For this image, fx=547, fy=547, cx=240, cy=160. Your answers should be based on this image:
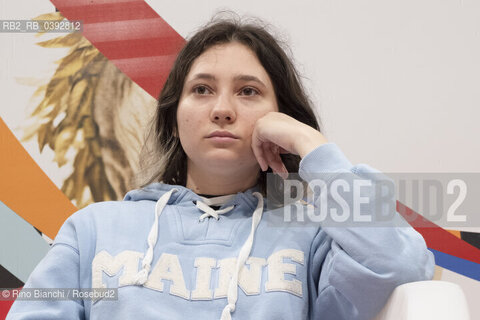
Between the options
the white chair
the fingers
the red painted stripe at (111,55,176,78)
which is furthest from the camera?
the red painted stripe at (111,55,176,78)

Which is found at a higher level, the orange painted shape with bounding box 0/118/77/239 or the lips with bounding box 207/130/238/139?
the lips with bounding box 207/130/238/139

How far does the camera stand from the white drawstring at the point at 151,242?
89cm

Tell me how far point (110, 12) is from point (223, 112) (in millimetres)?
691

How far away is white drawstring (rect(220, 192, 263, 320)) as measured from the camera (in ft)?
2.85

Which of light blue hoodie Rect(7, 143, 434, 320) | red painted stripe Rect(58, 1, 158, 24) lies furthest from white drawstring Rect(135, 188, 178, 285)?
red painted stripe Rect(58, 1, 158, 24)

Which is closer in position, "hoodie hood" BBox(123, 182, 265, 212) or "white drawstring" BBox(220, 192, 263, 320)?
"white drawstring" BBox(220, 192, 263, 320)

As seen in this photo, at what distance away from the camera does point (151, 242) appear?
0.95 metres

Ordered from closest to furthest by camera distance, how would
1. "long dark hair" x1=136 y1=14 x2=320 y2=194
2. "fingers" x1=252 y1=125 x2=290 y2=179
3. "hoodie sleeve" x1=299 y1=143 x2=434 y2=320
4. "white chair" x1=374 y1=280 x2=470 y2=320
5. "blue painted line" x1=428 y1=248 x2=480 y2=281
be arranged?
"white chair" x1=374 y1=280 x2=470 y2=320 → "hoodie sleeve" x1=299 y1=143 x2=434 y2=320 → "fingers" x1=252 y1=125 x2=290 y2=179 → "long dark hair" x1=136 y1=14 x2=320 y2=194 → "blue painted line" x1=428 y1=248 x2=480 y2=281

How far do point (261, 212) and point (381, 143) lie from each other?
0.51 m

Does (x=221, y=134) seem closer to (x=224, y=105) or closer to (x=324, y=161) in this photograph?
(x=224, y=105)

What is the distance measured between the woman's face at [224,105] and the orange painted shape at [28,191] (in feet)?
1.69

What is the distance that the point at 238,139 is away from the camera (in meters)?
1.00

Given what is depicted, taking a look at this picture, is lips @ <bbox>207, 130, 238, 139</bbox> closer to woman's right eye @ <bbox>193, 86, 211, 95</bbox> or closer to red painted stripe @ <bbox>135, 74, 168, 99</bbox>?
woman's right eye @ <bbox>193, 86, 211, 95</bbox>

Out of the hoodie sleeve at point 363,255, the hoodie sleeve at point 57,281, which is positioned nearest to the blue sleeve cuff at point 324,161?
the hoodie sleeve at point 363,255
